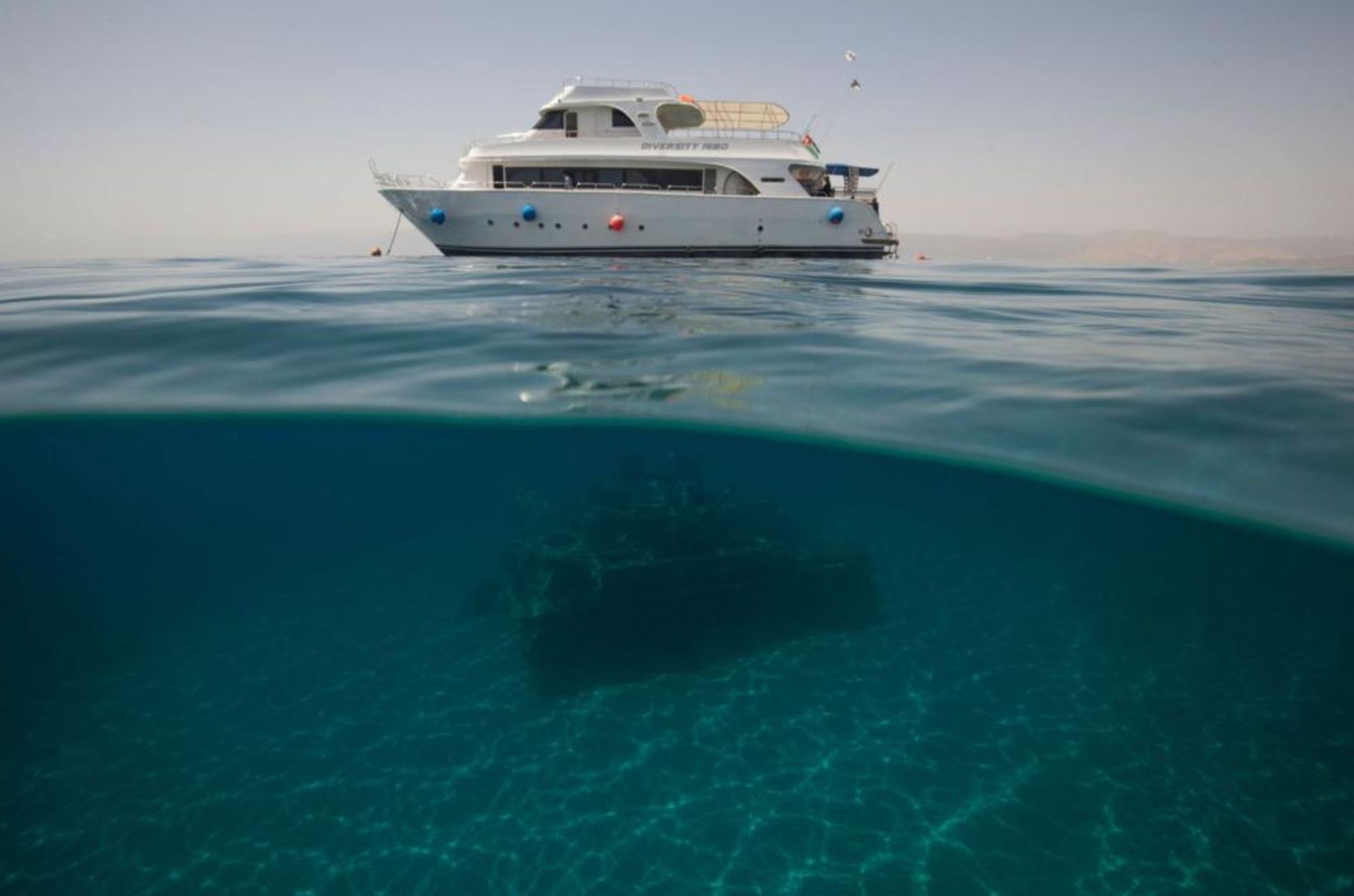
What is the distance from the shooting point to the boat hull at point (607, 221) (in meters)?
29.4

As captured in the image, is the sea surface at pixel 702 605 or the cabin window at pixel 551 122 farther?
Answer: the cabin window at pixel 551 122

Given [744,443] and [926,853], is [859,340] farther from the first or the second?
[926,853]

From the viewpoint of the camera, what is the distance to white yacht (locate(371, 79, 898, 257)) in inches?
1164

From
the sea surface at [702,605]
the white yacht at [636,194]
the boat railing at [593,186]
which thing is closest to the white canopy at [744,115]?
the white yacht at [636,194]

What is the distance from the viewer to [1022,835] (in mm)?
6070

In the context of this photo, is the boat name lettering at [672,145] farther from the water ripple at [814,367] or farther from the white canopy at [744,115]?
the water ripple at [814,367]

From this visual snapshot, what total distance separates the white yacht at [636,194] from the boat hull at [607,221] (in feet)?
0.15

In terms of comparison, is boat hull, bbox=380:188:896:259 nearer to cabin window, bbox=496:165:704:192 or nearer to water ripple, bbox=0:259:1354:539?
cabin window, bbox=496:165:704:192

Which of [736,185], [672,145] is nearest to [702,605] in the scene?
Result: [736,185]

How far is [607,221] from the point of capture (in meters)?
29.9

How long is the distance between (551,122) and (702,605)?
31346 mm

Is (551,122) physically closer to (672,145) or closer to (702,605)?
(672,145)

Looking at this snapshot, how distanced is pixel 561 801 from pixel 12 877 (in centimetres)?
502

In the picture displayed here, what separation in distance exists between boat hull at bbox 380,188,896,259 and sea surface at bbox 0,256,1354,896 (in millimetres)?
13887
